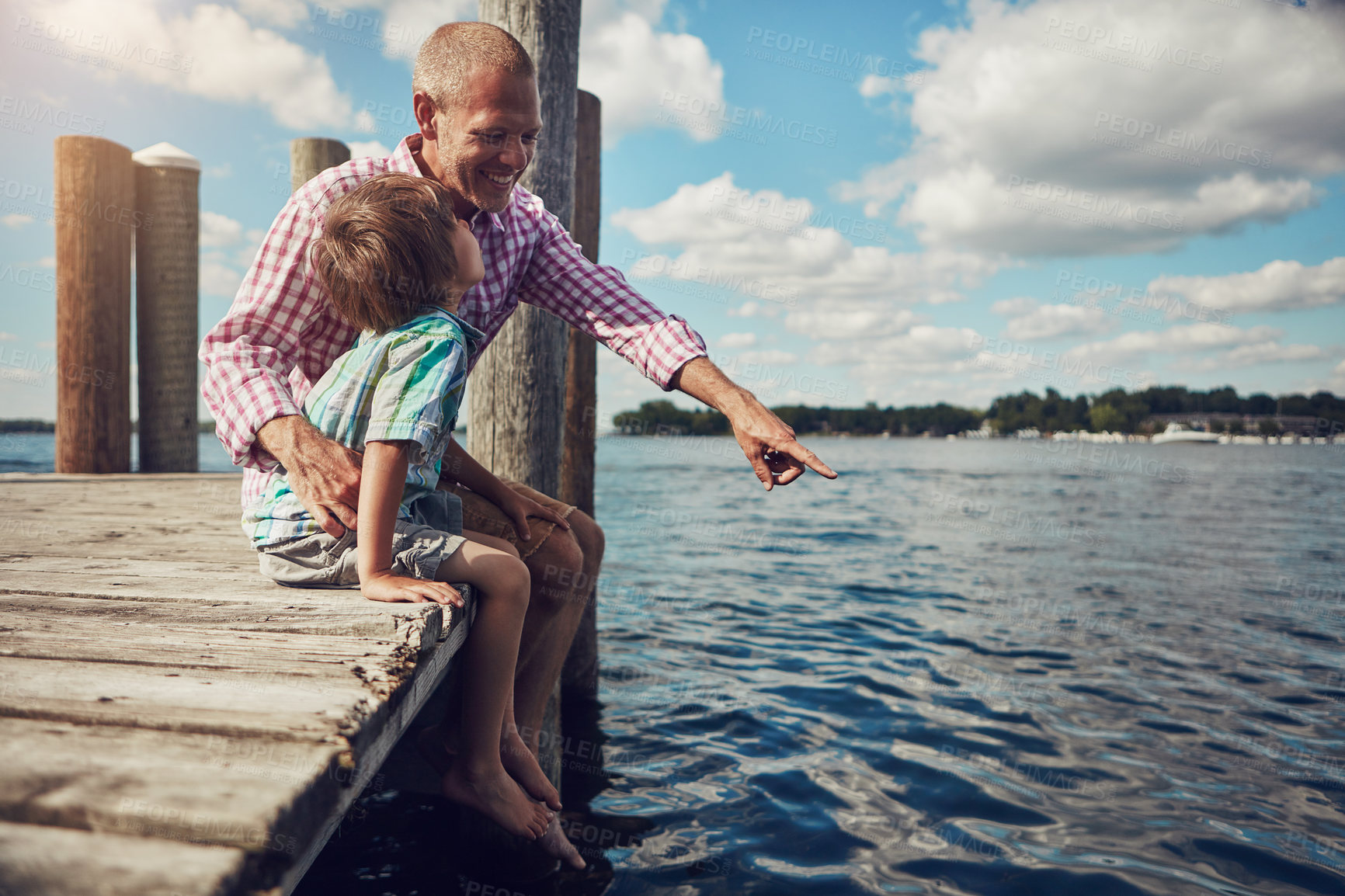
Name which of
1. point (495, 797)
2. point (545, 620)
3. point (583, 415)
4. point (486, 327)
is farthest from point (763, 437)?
point (583, 415)

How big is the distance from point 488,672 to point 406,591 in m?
Answer: 0.38

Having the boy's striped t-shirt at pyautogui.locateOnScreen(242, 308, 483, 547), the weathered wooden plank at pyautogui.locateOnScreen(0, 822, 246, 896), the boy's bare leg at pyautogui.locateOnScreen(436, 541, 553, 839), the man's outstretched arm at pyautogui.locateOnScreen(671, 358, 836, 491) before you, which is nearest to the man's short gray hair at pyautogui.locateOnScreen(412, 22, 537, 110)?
the boy's striped t-shirt at pyautogui.locateOnScreen(242, 308, 483, 547)

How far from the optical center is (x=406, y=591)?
1960 millimetres

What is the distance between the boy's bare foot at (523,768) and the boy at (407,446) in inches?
4.0

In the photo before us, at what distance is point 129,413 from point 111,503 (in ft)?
6.43

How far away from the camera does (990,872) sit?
3510 mm

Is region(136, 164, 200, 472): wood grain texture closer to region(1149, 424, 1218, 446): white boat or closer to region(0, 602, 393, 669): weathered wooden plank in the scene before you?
region(0, 602, 393, 669): weathered wooden plank

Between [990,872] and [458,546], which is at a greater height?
[458,546]

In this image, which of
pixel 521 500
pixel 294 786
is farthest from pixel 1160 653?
pixel 294 786

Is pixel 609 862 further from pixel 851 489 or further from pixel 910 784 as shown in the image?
pixel 851 489

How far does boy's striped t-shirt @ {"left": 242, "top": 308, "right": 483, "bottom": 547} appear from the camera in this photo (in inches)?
77.5

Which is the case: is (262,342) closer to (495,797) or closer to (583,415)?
(495,797)

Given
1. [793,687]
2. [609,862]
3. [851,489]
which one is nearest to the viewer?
[609,862]

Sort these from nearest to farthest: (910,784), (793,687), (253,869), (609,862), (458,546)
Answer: (253,869), (458,546), (609,862), (910,784), (793,687)
